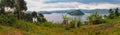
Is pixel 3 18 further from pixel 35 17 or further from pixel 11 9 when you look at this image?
pixel 35 17

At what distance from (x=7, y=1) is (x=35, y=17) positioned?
41.0ft

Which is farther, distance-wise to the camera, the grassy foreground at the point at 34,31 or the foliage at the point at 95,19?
the foliage at the point at 95,19

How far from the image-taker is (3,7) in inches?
2434

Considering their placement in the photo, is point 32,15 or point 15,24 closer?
point 15,24

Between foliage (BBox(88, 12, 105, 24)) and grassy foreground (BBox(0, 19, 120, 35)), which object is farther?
foliage (BBox(88, 12, 105, 24))

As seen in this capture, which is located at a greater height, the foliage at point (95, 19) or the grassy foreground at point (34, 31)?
the grassy foreground at point (34, 31)

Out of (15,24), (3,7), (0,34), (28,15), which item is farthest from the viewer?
(28,15)

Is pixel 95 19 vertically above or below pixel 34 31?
below

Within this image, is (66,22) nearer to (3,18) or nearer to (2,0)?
(2,0)

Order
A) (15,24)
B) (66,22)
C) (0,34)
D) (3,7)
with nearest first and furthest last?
(0,34), (15,24), (66,22), (3,7)

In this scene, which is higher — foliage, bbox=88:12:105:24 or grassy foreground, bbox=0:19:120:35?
grassy foreground, bbox=0:19:120:35

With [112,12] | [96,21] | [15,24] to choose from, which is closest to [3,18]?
[15,24]

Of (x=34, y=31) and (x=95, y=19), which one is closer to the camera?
Answer: (x=34, y=31)

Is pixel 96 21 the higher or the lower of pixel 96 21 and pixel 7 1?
the lower
